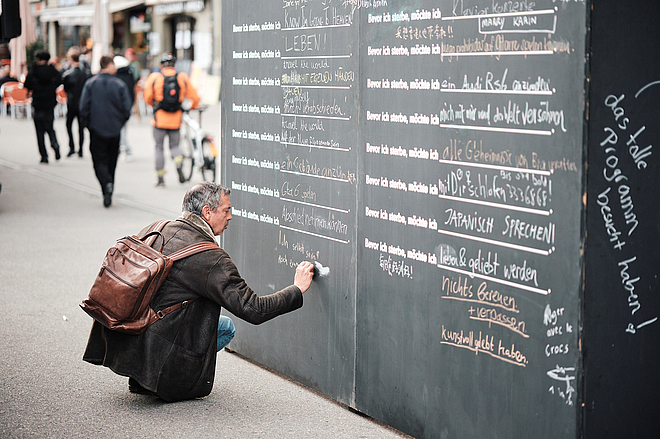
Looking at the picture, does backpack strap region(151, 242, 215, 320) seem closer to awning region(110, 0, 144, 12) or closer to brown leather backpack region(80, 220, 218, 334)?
brown leather backpack region(80, 220, 218, 334)

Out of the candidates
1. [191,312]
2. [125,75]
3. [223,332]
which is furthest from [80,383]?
[125,75]

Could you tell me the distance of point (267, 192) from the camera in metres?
5.31

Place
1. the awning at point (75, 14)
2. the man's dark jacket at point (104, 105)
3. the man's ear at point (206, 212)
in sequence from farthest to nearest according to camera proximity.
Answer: the awning at point (75, 14)
the man's dark jacket at point (104, 105)
the man's ear at point (206, 212)

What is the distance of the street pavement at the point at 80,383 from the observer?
4.47 metres

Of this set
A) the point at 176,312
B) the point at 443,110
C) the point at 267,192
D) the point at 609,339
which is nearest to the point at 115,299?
the point at 176,312

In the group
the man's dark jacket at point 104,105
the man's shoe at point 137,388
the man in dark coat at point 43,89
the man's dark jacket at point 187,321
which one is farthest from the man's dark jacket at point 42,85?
the man's dark jacket at point 187,321

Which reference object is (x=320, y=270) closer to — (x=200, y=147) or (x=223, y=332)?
(x=223, y=332)

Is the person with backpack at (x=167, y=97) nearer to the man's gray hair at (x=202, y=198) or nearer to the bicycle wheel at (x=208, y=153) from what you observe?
the bicycle wheel at (x=208, y=153)

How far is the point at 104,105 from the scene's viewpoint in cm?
1163

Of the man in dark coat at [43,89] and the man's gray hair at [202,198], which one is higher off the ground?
the man in dark coat at [43,89]

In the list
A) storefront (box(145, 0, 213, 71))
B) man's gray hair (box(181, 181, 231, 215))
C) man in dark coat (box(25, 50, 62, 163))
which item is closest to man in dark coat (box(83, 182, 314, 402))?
man's gray hair (box(181, 181, 231, 215))

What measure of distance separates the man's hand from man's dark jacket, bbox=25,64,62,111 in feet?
42.0

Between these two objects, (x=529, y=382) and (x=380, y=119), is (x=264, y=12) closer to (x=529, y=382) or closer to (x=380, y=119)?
(x=380, y=119)

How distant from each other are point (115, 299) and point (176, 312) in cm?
35
